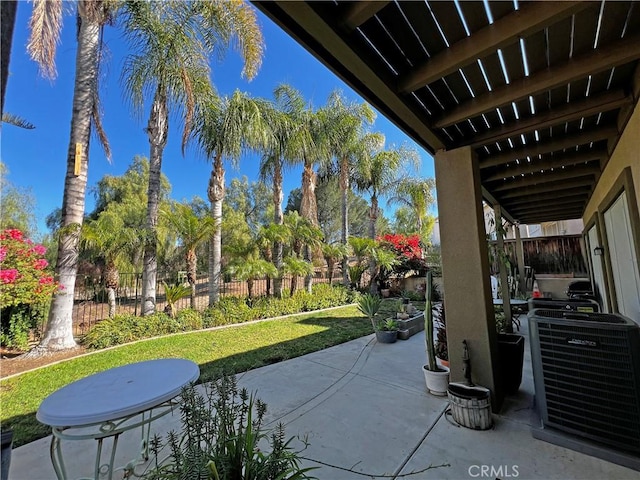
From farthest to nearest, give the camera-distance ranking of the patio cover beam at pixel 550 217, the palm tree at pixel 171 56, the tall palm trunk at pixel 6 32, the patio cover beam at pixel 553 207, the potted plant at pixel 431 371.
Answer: the patio cover beam at pixel 550 217, the palm tree at pixel 171 56, the patio cover beam at pixel 553 207, the potted plant at pixel 431 371, the tall palm trunk at pixel 6 32

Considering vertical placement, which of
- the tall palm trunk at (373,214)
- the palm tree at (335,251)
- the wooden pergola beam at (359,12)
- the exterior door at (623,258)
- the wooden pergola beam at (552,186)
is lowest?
the exterior door at (623,258)

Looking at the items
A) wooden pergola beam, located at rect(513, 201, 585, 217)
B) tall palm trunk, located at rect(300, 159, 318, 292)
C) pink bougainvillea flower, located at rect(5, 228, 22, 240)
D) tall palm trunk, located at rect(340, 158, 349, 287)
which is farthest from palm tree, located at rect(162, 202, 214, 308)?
wooden pergola beam, located at rect(513, 201, 585, 217)

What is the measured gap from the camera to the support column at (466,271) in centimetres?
304

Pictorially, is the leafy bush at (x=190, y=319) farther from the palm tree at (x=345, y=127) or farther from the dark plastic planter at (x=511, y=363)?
the dark plastic planter at (x=511, y=363)

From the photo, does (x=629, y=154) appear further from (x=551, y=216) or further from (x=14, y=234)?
(x=14, y=234)

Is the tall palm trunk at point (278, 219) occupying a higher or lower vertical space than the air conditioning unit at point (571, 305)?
higher

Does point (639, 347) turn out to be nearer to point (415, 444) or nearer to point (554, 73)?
point (415, 444)

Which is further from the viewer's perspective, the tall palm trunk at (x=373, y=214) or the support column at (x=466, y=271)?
the tall palm trunk at (x=373, y=214)

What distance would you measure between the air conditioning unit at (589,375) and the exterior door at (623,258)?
1039mm

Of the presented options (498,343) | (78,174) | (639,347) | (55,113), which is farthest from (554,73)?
(55,113)

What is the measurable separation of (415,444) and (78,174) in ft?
26.2

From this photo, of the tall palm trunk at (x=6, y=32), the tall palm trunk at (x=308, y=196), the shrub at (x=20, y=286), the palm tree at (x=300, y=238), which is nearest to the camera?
the tall palm trunk at (x=6, y=32)

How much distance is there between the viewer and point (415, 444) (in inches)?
98.0

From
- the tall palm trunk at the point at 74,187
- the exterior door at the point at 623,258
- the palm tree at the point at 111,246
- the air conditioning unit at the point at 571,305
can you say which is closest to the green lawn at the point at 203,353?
the tall palm trunk at the point at 74,187
